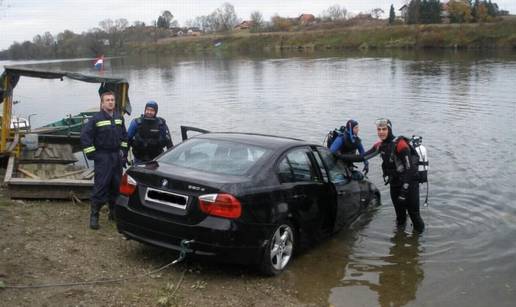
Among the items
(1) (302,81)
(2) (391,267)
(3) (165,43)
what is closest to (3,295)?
(2) (391,267)

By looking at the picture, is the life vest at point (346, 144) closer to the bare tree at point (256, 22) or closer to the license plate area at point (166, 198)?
the license plate area at point (166, 198)

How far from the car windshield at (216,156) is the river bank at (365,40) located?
216ft

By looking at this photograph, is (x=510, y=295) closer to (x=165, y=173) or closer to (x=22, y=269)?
(x=165, y=173)

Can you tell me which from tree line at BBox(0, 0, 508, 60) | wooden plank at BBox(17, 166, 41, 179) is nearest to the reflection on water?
wooden plank at BBox(17, 166, 41, 179)

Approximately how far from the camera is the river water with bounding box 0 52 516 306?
6383 millimetres

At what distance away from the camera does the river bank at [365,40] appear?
69.9 meters

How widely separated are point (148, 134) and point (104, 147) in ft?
4.34

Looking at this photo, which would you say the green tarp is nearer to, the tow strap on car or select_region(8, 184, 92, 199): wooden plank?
select_region(8, 184, 92, 199): wooden plank

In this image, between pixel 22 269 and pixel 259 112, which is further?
pixel 259 112

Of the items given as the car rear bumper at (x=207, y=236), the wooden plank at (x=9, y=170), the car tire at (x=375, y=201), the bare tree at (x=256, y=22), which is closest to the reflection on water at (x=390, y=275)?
the car rear bumper at (x=207, y=236)

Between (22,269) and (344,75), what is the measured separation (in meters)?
37.8

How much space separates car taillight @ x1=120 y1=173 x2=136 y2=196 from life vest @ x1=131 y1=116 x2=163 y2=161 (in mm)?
2330

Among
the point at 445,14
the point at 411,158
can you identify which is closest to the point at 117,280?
the point at 411,158

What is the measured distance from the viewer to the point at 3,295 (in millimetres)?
4836
